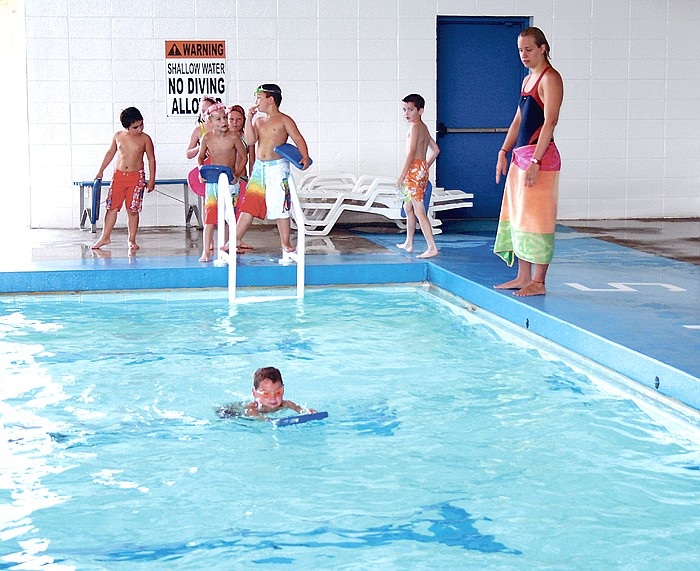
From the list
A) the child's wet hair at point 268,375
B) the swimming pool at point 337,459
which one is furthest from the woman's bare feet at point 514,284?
the child's wet hair at point 268,375

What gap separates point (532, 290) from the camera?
6930 mm

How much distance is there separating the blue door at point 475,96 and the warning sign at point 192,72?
2.83 metres

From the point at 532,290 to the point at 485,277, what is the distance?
3.21 feet

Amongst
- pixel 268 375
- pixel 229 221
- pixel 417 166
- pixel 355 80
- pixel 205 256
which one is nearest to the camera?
pixel 268 375

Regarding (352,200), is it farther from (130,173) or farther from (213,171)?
(213,171)

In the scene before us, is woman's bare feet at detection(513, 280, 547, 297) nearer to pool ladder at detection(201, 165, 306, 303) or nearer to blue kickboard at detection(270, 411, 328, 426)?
pool ladder at detection(201, 165, 306, 303)

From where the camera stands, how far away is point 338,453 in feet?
14.3

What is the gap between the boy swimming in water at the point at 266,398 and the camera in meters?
4.63

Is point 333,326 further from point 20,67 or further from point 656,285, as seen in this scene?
point 20,67

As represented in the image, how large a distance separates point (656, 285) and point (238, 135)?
13.4ft

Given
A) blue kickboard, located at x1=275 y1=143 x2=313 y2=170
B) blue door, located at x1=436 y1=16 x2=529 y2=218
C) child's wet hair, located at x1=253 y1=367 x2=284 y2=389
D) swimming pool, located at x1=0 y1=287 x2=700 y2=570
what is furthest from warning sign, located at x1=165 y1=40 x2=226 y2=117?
child's wet hair, located at x1=253 y1=367 x2=284 y2=389

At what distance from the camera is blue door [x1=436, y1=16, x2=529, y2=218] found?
1294 cm

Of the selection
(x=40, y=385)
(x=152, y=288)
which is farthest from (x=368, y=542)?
(x=152, y=288)

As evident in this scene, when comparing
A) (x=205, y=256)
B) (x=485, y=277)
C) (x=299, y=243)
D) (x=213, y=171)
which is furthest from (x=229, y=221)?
(x=485, y=277)
